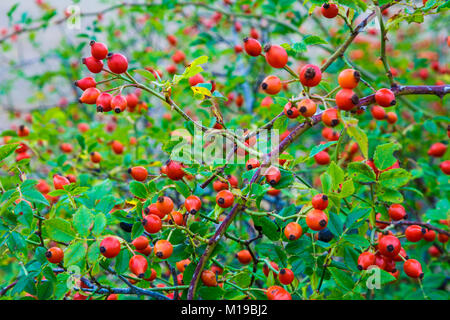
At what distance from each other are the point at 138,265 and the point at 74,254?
7.2 inches

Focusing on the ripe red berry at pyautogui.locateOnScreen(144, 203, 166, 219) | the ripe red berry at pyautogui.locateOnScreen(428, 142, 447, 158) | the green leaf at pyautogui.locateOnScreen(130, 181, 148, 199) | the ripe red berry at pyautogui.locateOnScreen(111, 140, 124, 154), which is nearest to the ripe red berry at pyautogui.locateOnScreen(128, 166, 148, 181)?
the green leaf at pyautogui.locateOnScreen(130, 181, 148, 199)

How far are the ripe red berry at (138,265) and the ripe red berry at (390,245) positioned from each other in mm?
729

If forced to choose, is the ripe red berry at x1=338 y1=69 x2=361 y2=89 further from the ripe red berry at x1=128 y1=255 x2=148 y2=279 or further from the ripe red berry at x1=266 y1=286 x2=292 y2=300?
the ripe red berry at x1=128 y1=255 x2=148 y2=279

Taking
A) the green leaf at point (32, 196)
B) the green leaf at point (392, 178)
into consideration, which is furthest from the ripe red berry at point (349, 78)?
the green leaf at point (32, 196)

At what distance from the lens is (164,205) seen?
1.20m

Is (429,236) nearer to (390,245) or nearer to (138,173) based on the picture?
(390,245)

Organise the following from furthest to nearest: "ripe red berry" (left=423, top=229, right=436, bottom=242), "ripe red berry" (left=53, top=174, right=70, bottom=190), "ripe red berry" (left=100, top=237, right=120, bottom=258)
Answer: "ripe red berry" (left=423, top=229, right=436, bottom=242), "ripe red berry" (left=53, top=174, right=70, bottom=190), "ripe red berry" (left=100, top=237, right=120, bottom=258)

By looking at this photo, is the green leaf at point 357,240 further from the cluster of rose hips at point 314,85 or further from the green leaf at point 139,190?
the green leaf at point 139,190

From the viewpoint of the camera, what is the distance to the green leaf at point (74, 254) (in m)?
1.12

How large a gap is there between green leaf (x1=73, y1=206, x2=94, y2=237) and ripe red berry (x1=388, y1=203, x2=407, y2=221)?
1001mm

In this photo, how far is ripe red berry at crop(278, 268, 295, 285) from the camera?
1.25 metres

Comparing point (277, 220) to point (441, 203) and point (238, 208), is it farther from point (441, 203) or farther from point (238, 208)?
point (441, 203)

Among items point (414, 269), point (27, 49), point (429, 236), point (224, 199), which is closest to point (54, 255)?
point (224, 199)

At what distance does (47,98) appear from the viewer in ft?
16.3
